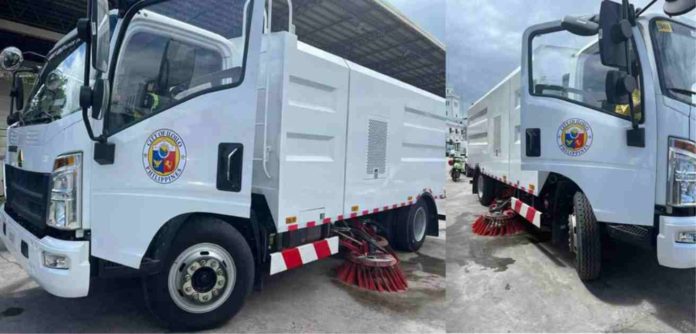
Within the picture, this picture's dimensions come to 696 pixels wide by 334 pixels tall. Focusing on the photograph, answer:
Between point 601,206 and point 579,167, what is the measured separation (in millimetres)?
380

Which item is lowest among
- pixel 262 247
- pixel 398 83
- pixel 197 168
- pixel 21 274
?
pixel 21 274

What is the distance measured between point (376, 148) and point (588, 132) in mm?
2027

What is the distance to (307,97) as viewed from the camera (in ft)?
11.9

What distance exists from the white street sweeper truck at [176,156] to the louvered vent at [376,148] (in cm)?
66

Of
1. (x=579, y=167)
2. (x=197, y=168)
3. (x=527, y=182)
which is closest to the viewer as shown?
(x=197, y=168)

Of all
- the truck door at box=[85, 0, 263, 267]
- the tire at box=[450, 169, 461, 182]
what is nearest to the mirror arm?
the truck door at box=[85, 0, 263, 267]

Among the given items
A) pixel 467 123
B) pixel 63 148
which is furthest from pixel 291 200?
pixel 467 123

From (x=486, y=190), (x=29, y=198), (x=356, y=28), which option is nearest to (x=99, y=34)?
(x=29, y=198)

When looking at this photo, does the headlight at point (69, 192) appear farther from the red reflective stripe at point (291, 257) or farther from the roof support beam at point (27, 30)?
the roof support beam at point (27, 30)

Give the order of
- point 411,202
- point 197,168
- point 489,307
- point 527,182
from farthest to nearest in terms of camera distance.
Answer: point 411,202
point 527,182
point 489,307
point 197,168

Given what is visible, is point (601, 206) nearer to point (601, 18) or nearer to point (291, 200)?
point (601, 18)

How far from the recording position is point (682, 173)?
3000 millimetres

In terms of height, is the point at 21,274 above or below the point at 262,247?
below

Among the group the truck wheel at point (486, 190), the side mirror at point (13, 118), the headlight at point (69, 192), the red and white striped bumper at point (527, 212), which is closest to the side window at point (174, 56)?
the headlight at point (69, 192)
